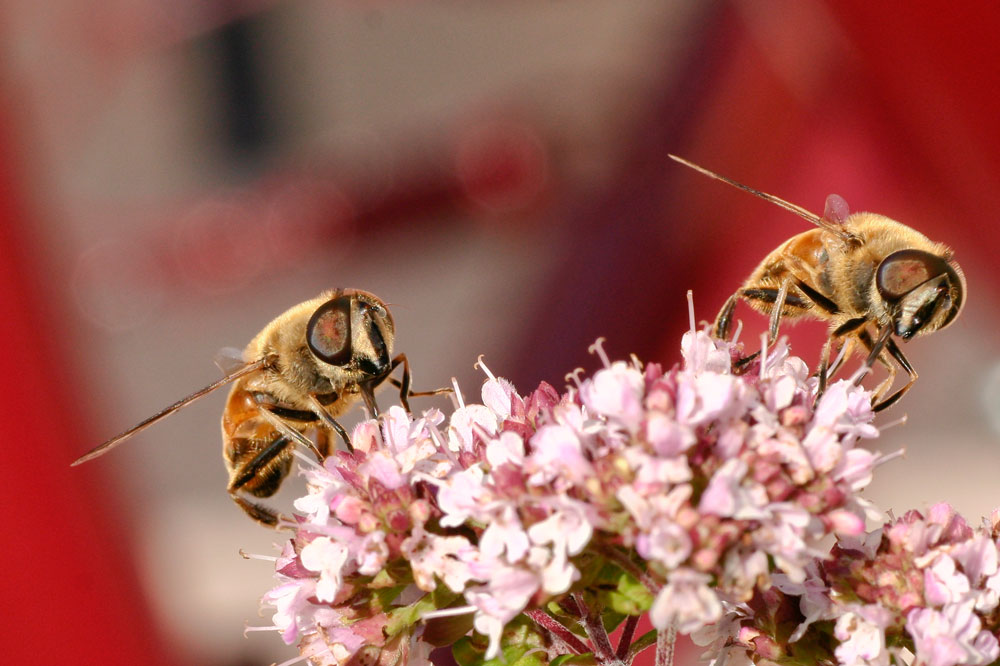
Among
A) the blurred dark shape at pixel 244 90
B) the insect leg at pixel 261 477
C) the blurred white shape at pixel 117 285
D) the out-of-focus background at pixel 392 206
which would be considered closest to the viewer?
the insect leg at pixel 261 477

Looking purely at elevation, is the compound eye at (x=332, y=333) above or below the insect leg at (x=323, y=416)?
above

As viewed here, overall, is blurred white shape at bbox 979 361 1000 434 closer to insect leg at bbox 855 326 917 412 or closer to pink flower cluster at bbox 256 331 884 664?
insect leg at bbox 855 326 917 412

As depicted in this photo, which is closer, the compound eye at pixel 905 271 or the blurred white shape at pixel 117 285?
the compound eye at pixel 905 271

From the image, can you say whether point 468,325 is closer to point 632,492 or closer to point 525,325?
point 525,325

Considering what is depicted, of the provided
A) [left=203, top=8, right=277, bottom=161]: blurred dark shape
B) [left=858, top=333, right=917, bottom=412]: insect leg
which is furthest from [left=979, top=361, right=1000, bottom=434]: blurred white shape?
[left=203, top=8, right=277, bottom=161]: blurred dark shape

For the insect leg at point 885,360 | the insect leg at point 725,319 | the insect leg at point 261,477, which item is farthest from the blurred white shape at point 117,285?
the insect leg at point 885,360

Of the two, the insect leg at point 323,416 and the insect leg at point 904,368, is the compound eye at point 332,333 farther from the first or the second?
the insect leg at point 904,368

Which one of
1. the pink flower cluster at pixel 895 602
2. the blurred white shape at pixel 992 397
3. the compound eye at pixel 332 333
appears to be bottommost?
the blurred white shape at pixel 992 397
